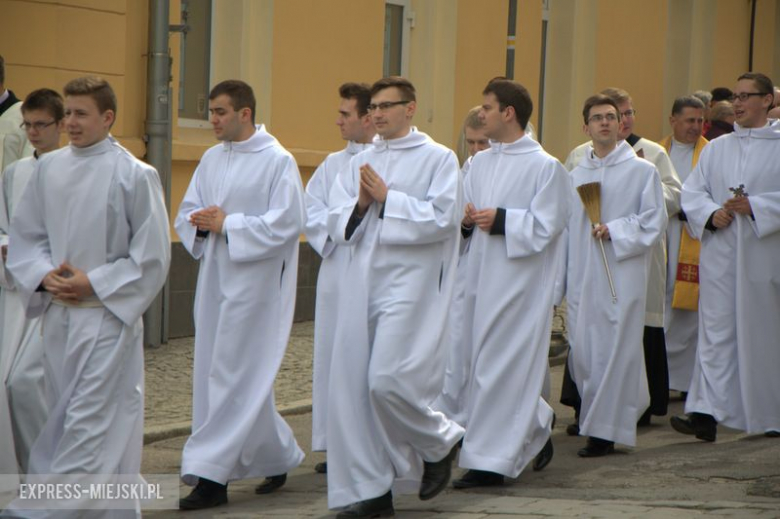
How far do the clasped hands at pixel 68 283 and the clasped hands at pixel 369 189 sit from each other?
152cm

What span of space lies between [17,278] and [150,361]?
5.57m

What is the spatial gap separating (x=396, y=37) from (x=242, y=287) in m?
8.99

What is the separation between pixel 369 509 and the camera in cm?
739

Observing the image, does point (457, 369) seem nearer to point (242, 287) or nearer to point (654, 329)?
point (242, 287)

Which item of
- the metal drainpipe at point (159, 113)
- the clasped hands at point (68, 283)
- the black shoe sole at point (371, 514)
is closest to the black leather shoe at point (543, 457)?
the black shoe sole at point (371, 514)

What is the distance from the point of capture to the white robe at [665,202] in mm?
10859

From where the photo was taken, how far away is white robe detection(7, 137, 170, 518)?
6.73 m

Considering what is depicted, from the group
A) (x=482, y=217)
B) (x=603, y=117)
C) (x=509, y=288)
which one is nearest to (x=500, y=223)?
(x=482, y=217)

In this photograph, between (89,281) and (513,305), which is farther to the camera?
(513,305)

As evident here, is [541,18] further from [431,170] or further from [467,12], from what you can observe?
[431,170]

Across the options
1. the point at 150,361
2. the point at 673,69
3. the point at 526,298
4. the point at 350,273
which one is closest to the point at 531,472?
the point at 526,298

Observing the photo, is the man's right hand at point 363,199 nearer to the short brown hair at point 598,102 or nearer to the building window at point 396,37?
the short brown hair at point 598,102

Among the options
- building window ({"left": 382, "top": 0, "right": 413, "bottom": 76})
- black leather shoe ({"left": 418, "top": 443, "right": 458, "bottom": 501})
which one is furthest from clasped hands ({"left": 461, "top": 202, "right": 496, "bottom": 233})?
building window ({"left": 382, "top": 0, "right": 413, "bottom": 76})

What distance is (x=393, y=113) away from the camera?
7.93 metres
